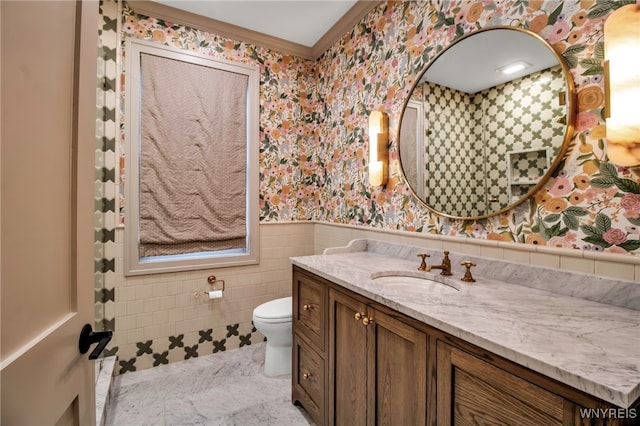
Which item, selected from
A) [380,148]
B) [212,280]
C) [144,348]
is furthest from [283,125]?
[144,348]

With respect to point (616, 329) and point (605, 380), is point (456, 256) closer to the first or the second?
point (616, 329)

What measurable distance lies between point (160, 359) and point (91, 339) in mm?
1880

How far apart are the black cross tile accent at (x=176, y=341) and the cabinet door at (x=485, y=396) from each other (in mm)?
2147

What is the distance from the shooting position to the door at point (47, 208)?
0.50 meters

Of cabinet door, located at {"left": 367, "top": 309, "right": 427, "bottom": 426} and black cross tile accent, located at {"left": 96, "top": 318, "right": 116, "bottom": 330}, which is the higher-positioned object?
cabinet door, located at {"left": 367, "top": 309, "right": 427, "bottom": 426}

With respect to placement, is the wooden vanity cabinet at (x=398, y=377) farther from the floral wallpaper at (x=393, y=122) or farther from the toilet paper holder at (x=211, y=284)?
the toilet paper holder at (x=211, y=284)

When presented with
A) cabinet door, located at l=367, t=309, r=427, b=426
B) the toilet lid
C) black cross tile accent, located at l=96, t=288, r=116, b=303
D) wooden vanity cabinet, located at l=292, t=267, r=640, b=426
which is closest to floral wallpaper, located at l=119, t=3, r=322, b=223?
the toilet lid

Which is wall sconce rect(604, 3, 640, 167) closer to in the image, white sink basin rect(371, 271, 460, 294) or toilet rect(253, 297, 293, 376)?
white sink basin rect(371, 271, 460, 294)

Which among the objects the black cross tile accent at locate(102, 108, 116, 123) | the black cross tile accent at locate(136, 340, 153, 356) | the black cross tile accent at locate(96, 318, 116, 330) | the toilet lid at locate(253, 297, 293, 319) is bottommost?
the black cross tile accent at locate(136, 340, 153, 356)

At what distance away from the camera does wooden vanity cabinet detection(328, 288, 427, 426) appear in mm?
1017

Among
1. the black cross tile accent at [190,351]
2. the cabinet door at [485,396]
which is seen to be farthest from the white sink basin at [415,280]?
the black cross tile accent at [190,351]

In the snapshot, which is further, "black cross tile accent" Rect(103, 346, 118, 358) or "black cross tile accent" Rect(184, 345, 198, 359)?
"black cross tile accent" Rect(184, 345, 198, 359)

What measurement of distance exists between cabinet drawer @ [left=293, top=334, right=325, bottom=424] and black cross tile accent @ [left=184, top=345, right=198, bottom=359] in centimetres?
108

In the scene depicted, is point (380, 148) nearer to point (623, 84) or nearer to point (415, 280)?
point (415, 280)
